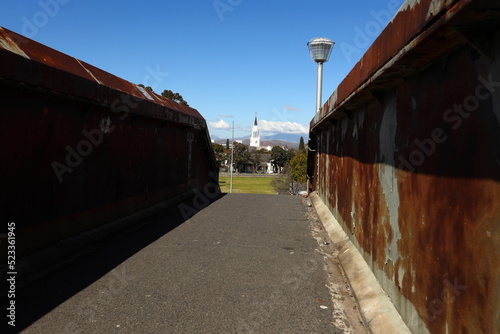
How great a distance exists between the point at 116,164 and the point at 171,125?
345cm

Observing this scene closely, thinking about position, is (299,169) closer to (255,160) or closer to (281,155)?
(281,155)

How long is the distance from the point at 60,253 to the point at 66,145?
5.23 ft

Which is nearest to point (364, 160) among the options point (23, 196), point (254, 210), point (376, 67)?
point (376, 67)

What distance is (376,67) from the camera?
3836 millimetres

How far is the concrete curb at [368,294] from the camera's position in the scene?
3.38 meters

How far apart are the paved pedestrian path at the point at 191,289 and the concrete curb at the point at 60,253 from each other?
0.55ft

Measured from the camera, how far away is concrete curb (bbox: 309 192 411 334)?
3.38 m

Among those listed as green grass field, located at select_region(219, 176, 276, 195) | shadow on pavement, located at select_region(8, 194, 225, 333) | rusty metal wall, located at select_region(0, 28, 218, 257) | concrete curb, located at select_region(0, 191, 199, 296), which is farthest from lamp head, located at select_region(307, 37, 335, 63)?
green grass field, located at select_region(219, 176, 276, 195)

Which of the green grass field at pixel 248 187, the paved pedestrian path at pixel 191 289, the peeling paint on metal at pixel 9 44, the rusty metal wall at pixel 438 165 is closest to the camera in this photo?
the rusty metal wall at pixel 438 165

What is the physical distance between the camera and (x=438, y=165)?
2775 mm

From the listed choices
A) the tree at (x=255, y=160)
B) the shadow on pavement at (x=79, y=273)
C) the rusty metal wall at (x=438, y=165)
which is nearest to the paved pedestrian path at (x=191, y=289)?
the shadow on pavement at (x=79, y=273)

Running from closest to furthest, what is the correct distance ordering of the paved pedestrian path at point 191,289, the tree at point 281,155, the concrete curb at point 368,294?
the concrete curb at point 368,294, the paved pedestrian path at point 191,289, the tree at point 281,155

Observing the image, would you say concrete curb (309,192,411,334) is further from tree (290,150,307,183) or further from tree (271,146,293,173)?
tree (271,146,293,173)

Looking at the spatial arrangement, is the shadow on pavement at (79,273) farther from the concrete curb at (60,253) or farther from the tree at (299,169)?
the tree at (299,169)
